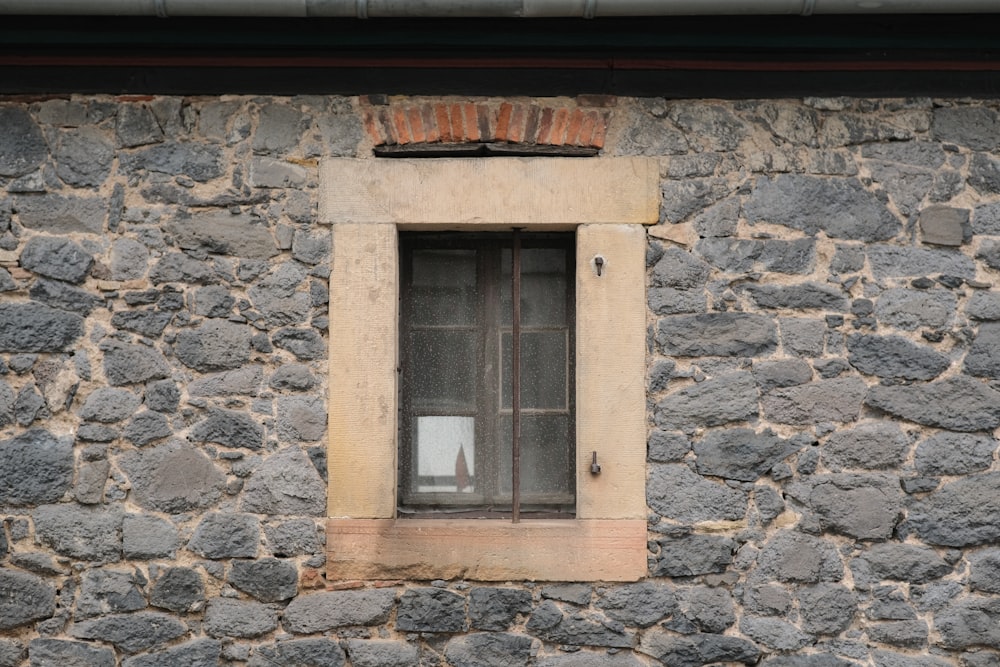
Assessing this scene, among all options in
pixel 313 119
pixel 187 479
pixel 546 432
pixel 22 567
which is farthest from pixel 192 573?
pixel 313 119

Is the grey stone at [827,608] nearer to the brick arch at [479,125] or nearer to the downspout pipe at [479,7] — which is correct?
the brick arch at [479,125]

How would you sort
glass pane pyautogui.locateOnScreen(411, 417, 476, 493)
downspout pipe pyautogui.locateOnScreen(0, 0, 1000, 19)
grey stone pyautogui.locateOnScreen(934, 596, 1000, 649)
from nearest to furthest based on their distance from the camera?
downspout pipe pyautogui.locateOnScreen(0, 0, 1000, 19), grey stone pyautogui.locateOnScreen(934, 596, 1000, 649), glass pane pyautogui.locateOnScreen(411, 417, 476, 493)

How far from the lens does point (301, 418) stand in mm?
3883

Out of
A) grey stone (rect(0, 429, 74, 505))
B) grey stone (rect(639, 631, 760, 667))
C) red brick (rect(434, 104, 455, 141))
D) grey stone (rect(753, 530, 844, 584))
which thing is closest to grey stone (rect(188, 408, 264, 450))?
grey stone (rect(0, 429, 74, 505))

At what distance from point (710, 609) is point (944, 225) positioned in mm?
1653

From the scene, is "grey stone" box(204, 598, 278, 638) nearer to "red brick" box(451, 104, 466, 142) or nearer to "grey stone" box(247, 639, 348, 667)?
"grey stone" box(247, 639, 348, 667)

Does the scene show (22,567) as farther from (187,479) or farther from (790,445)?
(790,445)

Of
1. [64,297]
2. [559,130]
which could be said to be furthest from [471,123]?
[64,297]

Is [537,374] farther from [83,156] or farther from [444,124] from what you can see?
[83,156]

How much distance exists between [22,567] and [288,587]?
96cm

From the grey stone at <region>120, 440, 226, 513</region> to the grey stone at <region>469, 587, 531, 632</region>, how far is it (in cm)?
102

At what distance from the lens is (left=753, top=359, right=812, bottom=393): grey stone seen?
12.7ft

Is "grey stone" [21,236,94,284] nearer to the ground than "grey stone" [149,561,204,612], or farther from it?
farther from it

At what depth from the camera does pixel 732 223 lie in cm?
395
